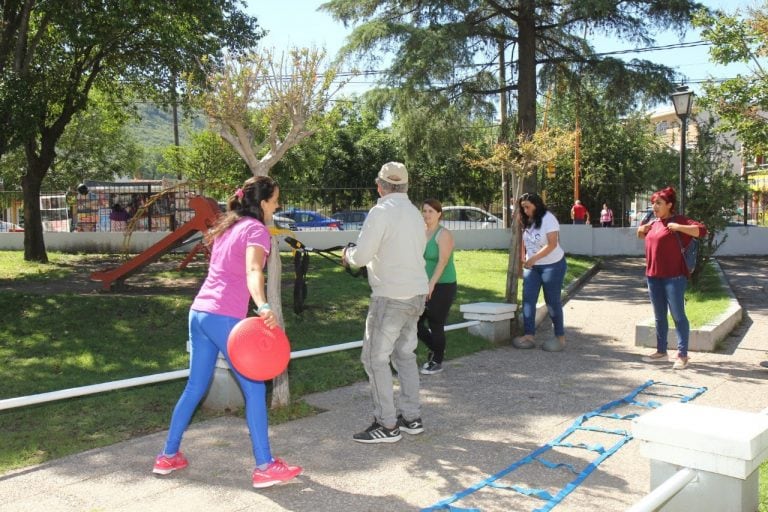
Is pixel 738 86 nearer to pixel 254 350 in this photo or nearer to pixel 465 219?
pixel 465 219

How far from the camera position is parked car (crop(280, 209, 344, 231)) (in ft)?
70.2

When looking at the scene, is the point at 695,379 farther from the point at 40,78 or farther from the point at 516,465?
the point at 40,78

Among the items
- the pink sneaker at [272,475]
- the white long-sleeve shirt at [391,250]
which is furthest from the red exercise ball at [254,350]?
the white long-sleeve shirt at [391,250]

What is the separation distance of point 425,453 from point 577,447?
0.97 meters

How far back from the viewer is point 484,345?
331 inches

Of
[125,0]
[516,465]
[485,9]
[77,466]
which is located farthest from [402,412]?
[485,9]

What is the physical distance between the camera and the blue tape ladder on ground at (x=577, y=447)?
397 centimetres

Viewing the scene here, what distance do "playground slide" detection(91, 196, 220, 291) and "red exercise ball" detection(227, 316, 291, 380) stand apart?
26.4 feet

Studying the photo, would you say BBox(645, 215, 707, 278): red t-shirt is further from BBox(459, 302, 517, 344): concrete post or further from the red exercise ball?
the red exercise ball

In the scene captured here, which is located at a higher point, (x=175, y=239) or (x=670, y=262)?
(x=175, y=239)

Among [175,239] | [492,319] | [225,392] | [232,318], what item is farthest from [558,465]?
[175,239]

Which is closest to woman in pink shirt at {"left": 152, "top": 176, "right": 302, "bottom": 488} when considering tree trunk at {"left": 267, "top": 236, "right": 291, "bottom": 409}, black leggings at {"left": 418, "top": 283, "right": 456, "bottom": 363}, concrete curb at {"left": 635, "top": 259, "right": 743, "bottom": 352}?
tree trunk at {"left": 267, "top": 236, "right": 291, "bottom": 409}

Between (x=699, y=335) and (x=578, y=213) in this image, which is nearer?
(x=699, y=335)

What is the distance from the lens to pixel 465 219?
22922 millimetres
